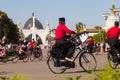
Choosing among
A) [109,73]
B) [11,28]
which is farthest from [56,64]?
[11,28]

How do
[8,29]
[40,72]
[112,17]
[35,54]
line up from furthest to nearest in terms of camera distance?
[112,17] < [8,29] < [35,54] < [40,72]

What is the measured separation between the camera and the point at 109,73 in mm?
3512

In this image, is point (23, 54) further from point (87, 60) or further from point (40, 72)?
point (87, 60)

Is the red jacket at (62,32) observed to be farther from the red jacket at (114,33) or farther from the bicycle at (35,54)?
Result: the bicycle at (35,54)

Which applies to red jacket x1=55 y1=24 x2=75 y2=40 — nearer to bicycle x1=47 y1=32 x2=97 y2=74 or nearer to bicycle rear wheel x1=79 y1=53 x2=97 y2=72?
bicycle x1=47 y1=32 x2=97 y2=74

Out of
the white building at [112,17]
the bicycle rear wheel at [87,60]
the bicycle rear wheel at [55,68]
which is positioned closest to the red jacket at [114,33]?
the bicycle rear wheel at [87,60]

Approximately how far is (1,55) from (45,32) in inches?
6993

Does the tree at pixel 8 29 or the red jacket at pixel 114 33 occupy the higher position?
the tree at pixel 8 29

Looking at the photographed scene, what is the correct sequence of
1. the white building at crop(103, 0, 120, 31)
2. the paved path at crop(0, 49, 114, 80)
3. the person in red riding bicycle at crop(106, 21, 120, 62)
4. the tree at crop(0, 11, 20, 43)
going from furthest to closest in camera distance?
the white building at crop(103, 0, 120, 31) < the tree at crop(0, 11, 20, 43) < the person in red riding bicycle at crop(106, 21, 120, 62) < the paved path at crop(0, 49, 114, 80)

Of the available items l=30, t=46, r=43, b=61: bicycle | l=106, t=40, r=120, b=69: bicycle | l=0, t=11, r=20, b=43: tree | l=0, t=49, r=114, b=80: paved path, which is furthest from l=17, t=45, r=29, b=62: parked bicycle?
l=0, t=11, r=20, b=43: tree

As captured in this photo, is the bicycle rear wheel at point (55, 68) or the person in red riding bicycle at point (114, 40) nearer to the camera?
the bicycle rear wheel at point (55, 68)

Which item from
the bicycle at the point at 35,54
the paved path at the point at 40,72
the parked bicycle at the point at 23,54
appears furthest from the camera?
the bicycle at the point at 35,54

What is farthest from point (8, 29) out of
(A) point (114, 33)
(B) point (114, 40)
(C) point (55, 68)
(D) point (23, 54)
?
(C) point (55, 68)

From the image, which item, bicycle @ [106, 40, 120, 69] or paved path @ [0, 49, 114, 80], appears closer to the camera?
paved path @ [0, 49, 114, 80]
